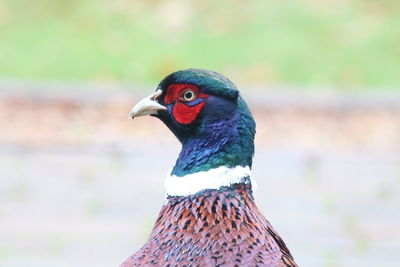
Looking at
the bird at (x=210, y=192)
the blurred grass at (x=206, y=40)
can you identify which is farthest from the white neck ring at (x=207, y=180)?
the blurred grass at (x=206, y=40)

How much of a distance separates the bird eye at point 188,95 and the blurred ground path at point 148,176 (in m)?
4.08

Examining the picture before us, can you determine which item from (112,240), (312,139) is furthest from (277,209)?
(312,139)

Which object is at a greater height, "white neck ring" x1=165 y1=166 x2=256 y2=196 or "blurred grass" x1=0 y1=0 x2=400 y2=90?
"blurred grass" x1=0 y1=0 x2=400 y2=90

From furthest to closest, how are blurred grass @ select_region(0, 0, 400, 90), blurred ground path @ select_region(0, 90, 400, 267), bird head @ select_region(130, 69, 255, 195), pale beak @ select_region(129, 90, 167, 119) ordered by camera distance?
1. blurred grass @ select_region(0, 0, 400, 90)
2. blurred ground path @ select_region(0, 90, 400, 267)
3. pale beak @ select_region(129, 90, 167, 119)
4. bird head @ select_region(130, 69, 255, 195)

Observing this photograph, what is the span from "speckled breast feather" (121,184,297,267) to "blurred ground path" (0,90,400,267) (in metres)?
4.04

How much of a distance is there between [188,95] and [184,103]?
30 millimetres

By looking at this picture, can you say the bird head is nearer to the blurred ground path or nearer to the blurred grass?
the blurred ground path

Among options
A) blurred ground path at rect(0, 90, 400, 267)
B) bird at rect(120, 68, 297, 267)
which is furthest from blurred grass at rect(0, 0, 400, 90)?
bird at rect(120, 68, 297, 267)

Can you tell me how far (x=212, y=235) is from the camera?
267 centimetres

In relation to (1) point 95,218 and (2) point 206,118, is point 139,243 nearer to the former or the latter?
(1) point 95,218

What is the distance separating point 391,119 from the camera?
10.3 metres

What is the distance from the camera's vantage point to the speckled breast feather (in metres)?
2.63

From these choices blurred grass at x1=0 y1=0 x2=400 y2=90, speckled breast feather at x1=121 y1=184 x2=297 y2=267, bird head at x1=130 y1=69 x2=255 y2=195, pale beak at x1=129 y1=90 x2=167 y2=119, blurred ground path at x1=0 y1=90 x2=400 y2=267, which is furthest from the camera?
blurred grass at x1=0 y1=0 x2=400 y2=90

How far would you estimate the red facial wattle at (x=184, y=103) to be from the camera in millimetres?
2795
